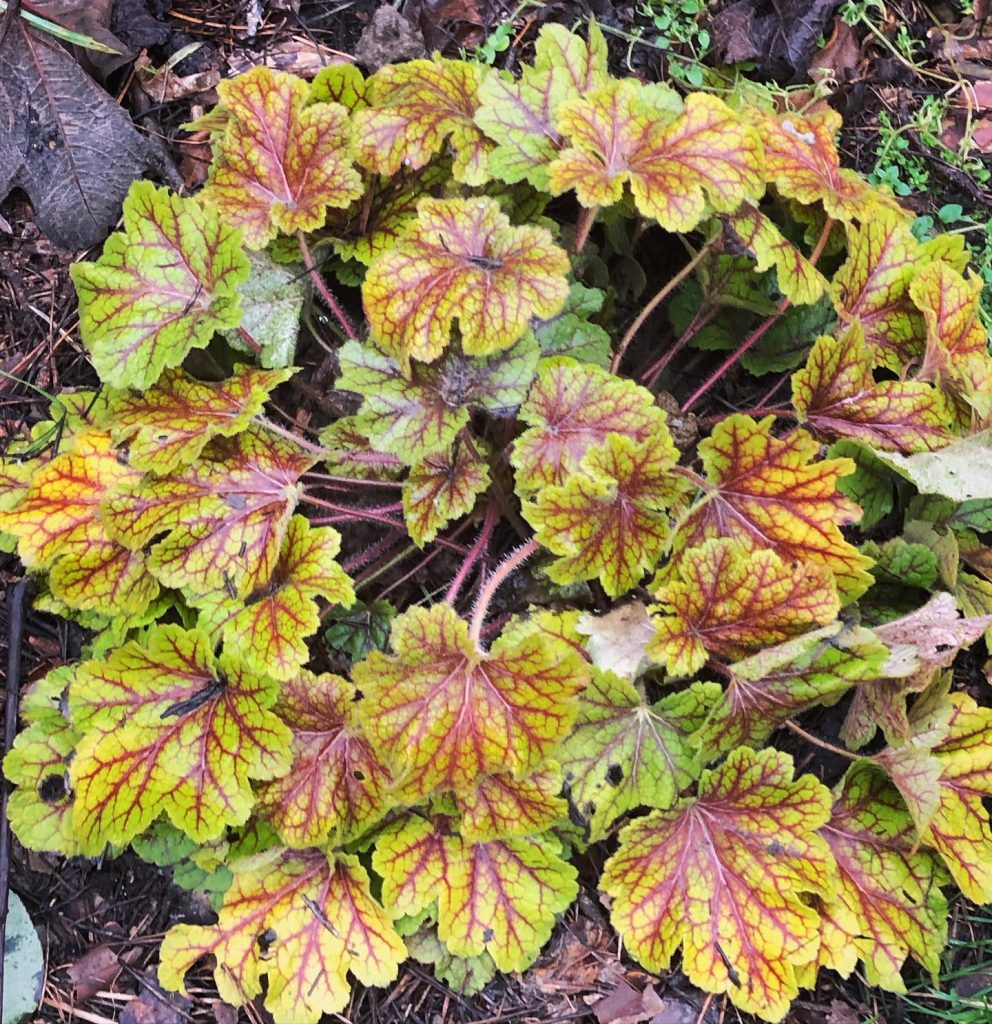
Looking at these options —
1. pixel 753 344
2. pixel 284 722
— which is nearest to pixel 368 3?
pixel 753 344

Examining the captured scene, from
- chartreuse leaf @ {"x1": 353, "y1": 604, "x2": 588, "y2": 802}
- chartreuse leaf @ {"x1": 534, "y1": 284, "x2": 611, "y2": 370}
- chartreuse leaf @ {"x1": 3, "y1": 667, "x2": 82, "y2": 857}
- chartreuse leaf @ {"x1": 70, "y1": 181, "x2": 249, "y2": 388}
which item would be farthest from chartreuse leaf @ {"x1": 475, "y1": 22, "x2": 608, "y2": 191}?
chartreuse leaf @ {"x1": 3, "y1": 667, "x2": 82, "y2": 857}

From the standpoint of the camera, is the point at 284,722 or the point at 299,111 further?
the point at 299,111

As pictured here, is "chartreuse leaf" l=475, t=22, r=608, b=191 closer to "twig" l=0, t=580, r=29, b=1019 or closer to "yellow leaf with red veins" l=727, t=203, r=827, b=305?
"yellow leaf with red veins" l=727, t=203, r=827, b=305

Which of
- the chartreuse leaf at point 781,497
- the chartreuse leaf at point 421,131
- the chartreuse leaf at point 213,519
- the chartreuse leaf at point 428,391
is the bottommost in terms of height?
the chartreuse leaf at point 213,519

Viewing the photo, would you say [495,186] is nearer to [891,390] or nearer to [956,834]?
[891,390]

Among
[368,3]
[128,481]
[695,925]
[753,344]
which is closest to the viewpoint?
[695,925]

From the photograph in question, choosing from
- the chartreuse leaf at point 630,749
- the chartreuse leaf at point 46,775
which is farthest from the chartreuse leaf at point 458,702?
the chartreuse leaf at point 46,775

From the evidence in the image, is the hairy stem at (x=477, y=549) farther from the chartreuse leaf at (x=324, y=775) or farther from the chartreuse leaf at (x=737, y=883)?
the chartreuse leaf at (x=737, y=883)

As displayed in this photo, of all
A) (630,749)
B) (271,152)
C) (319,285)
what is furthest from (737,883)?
(271,152)
